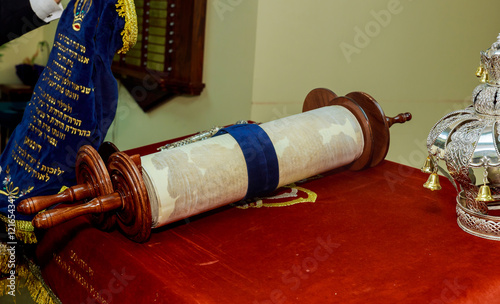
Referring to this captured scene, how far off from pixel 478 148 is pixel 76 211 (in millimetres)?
744

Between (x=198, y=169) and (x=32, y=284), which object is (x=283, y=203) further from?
(x=32, y=284)

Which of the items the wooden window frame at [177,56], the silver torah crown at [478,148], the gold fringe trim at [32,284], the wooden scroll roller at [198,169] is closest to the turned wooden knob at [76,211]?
the wooden scroll roller at [198,169]

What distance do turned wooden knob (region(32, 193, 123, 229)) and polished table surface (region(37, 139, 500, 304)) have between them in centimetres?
9

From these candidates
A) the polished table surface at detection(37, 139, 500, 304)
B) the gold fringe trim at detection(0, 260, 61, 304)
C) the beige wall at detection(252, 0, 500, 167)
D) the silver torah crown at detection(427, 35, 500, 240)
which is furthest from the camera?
the beige wall at detection(252, 0, 500, 167)

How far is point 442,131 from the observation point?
1.08 metres

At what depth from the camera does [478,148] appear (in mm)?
1007

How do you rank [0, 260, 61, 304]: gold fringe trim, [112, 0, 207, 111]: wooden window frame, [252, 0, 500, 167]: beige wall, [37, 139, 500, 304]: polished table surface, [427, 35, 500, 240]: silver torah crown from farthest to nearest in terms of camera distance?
[112, 0, 207, 111]: wooden window frame < [252, 0, 500, 167]: beige wall < [0, 260, 61, 304]: gold fringe trim < [427, 35, 500, 240]: silver torah crown < [37, 139, 500, 304]: polished table surface

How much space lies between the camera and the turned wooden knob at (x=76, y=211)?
88cm

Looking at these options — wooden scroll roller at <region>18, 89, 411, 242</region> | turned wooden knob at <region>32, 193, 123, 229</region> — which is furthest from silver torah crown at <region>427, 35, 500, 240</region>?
turned wooden knob at <region>32, 193, 123, 229</region>

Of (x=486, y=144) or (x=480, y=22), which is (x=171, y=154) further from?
(x=480, y=22)

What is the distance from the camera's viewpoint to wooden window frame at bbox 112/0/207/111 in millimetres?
2494

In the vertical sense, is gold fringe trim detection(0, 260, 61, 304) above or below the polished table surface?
below

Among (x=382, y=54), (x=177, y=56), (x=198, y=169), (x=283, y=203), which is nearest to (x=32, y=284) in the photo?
(x=198, y=169)

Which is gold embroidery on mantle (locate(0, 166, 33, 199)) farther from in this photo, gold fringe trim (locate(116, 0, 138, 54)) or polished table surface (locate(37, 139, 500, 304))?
gold fringe trim (locate(116, 0, 138, 54))
